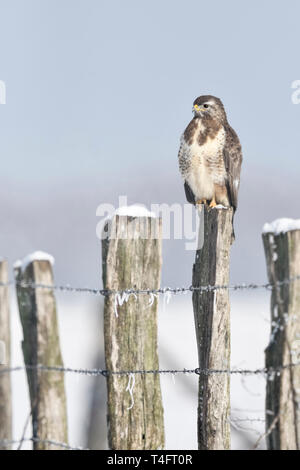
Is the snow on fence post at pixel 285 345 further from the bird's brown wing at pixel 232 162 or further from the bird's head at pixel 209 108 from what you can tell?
the bird's head at pixel 209 108

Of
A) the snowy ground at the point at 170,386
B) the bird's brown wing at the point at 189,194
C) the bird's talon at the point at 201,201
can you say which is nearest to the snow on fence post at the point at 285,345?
the snowy ground at the point at 170,386

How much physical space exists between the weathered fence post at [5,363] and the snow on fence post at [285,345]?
4.89 feet

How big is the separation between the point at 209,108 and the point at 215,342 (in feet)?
14.4

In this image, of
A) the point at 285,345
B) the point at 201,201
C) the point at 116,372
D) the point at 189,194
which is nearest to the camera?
the point at 285,345

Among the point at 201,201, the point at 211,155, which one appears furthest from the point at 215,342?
the point at 201,201

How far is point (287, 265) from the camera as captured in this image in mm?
4164

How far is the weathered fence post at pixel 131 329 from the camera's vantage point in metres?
4.59

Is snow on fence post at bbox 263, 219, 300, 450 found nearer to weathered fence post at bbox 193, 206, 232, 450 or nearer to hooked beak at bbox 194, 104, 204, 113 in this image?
weathered fence post at bbox 193, 206, 232, 450

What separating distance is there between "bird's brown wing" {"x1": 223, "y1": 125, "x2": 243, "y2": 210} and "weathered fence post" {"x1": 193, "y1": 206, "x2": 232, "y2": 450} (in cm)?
356

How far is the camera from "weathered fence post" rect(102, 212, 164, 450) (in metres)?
4.59

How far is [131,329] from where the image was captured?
15.3ft

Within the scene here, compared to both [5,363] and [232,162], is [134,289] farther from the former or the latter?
[232,162]
